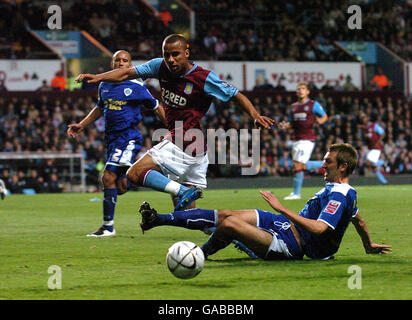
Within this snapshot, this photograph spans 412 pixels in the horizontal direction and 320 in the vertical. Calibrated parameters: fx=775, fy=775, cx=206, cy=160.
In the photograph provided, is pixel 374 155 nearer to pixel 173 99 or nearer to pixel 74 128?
pixel 74 128

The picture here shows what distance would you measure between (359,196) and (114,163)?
8565mm

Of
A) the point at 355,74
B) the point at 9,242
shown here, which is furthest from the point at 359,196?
the point at 355,74

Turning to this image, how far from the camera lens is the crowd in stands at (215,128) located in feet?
73.5

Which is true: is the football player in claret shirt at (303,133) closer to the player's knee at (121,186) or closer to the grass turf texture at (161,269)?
the grass turf texture at (161,269)

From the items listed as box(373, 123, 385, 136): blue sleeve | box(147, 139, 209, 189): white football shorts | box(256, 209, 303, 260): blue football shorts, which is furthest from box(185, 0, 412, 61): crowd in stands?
box(256, 209, 303, 260): blue football shorts

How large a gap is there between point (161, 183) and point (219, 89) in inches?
44.2

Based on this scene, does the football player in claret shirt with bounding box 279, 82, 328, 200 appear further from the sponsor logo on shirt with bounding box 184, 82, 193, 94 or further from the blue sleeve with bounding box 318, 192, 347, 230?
the blue sleeve with bounding box 318, 192, 347, 230

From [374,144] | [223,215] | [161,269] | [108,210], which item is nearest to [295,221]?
[223,215]

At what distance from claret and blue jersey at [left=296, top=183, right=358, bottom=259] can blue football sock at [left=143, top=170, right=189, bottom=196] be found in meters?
1.26

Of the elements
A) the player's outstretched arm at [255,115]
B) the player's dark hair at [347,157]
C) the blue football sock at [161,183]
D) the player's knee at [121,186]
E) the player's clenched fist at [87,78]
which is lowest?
the player's knee at [121,186]

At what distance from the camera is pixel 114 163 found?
9.82 meters

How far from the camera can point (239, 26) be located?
32.7m

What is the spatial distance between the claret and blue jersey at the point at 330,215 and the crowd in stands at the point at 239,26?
2126 centimetres

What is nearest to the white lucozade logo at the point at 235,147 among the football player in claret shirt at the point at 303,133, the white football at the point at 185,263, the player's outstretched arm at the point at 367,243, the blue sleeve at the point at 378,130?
the blue sleeve at the point at 378,130
